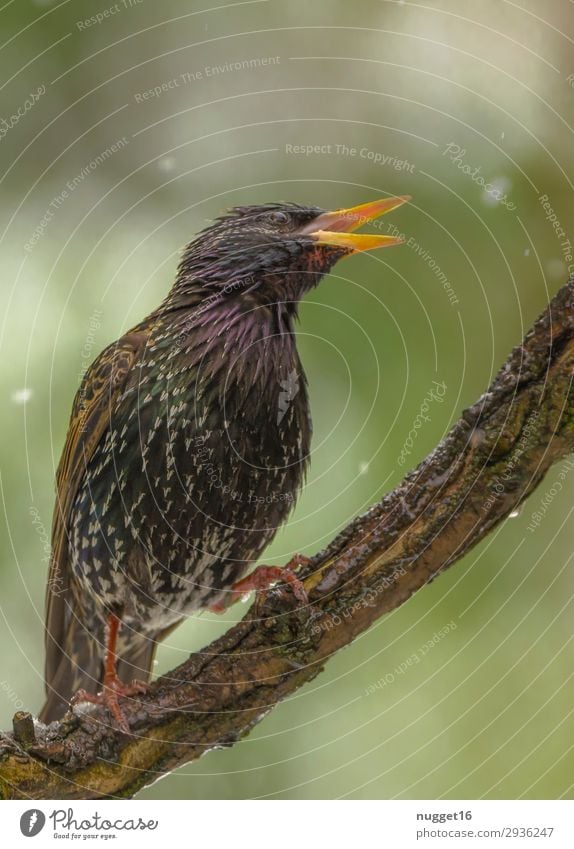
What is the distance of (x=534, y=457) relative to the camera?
2191 millimetres

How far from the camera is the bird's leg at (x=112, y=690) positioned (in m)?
2.76

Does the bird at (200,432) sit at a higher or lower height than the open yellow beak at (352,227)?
lower

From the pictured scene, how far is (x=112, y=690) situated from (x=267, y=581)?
2.12 ft

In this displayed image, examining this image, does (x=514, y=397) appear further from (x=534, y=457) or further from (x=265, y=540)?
(x=265, y=540)

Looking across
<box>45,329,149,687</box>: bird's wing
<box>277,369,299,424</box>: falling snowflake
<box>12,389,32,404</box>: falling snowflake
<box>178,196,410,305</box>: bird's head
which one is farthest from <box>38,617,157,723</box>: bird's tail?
<box>178,196,410,305</box>: bird's head

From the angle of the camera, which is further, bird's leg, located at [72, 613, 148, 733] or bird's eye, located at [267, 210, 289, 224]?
bird's eye, located at [267, 210, 289, 224]

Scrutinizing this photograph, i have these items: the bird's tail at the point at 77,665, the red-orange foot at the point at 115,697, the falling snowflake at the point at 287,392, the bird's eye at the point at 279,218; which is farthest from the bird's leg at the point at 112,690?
the bird's eye at the point at 279,218

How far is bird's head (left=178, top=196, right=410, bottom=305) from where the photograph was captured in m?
2.87

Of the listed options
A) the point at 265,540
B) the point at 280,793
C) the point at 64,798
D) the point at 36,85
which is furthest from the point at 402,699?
the point at 36,85

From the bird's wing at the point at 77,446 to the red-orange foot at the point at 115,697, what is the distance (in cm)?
45

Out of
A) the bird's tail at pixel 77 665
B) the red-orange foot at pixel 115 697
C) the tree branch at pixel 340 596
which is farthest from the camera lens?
the bird's tail at pixel 77 665

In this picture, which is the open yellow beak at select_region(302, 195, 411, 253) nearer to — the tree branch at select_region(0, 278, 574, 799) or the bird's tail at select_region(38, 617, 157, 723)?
the tree branch at select_region(0, 278, 574, 799)

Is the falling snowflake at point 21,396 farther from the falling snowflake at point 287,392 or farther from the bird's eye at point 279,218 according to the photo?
the bird's eye at point 279,218

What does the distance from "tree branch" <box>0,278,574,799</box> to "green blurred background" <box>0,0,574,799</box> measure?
0.43 m
